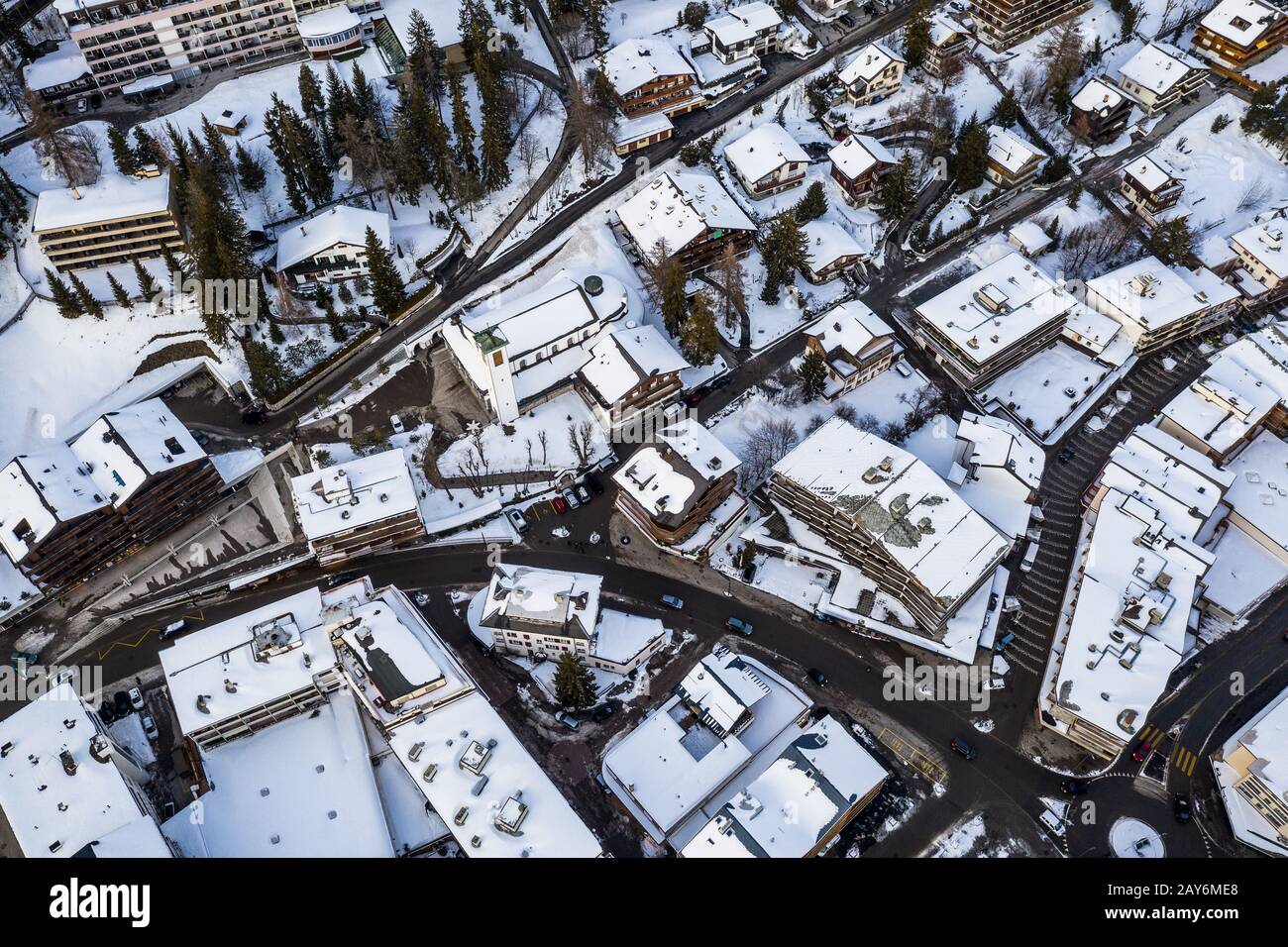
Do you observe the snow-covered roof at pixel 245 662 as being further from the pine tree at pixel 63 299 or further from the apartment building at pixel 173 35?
the apartment building at pixel 173 35

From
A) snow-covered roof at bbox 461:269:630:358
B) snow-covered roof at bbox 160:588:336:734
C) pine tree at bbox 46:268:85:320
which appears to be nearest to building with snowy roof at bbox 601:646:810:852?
snow-covered roof at bbox 160:588:336:734

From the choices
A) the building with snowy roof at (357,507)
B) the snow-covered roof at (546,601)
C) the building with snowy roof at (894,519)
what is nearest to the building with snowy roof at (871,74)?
the building with snowy roof at (894,519)

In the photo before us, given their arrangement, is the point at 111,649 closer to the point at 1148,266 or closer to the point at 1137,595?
the point at 1137,595

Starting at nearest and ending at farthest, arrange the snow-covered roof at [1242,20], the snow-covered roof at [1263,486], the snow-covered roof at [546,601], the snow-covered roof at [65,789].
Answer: the snow-covered roof at [65,789] < the snow-covered roof at [546,601] < the snow-covered roof at [1263,486] < the snow-covered roof at [1242,20]

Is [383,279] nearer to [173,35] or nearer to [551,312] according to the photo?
[551,312]

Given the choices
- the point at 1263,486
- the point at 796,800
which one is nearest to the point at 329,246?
the point at 796,800

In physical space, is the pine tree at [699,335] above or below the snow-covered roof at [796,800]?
above

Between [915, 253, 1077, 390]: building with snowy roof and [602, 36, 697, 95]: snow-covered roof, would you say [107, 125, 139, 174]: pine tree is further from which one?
[915, 253, 1077, 390]: building with snowy roof

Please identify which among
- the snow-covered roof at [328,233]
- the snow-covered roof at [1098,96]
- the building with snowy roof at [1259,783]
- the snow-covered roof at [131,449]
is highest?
the snow-covered roof at [1098,96]

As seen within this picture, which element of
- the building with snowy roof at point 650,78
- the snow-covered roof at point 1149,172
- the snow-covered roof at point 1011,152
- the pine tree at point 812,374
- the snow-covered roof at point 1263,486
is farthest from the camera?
the building with snowy roof at point 650,78
